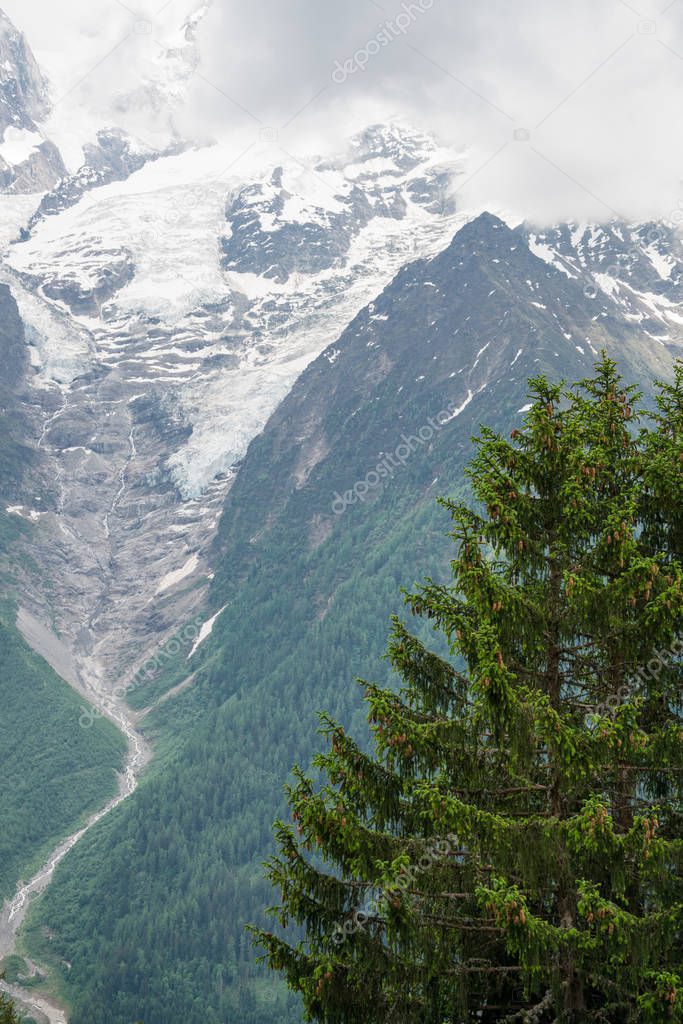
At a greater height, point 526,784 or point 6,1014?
point 526,784

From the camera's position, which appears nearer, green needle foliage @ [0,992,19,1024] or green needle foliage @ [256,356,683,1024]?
green needle foliage @ [256,356,683,1024]

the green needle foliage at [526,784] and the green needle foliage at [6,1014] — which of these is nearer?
the green needle foliage at [526,784]

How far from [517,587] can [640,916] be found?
5813mm

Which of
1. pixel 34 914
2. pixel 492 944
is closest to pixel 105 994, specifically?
pixel 34 914

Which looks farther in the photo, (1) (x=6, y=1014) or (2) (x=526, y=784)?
(1) (x=6, y=1014)

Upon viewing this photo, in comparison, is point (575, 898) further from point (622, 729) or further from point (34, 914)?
point (34, 914)

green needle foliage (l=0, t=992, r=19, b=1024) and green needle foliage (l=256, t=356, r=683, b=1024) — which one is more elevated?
green needle foliage (l=256, t=356, r=683, b=1024)

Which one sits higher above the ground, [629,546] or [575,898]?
[629,546]

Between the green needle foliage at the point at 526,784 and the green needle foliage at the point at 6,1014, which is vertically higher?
the green needle foliage at the point at 526,784

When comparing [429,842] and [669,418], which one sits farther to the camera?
[669,418]

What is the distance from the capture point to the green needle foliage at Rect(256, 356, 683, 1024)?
47.2 ft

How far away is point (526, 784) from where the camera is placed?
15828 millimetres

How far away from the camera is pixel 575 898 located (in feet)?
49.4

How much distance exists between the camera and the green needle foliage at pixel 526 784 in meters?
14.4
